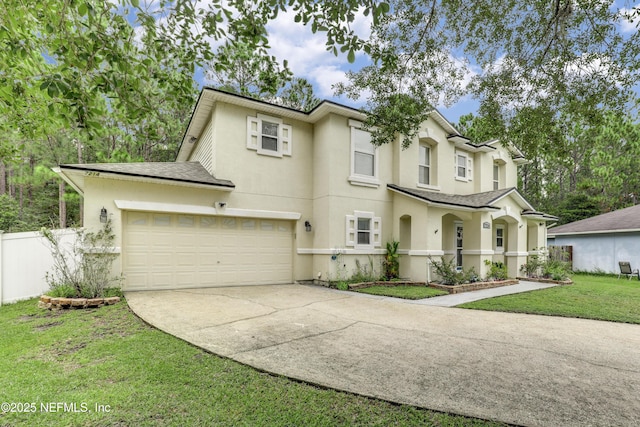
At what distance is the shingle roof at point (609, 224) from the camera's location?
16.4 metres

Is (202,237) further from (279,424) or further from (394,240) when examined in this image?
(279,424)

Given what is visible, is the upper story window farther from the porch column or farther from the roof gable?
the roof gable

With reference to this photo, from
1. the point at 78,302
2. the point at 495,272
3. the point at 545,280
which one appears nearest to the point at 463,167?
the point at 495,272

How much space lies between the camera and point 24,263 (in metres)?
8.05

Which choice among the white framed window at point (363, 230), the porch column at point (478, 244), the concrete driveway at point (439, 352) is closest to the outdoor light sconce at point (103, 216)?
the concrete driveway at point (439, 352)

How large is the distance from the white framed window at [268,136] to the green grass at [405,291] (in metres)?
5.71

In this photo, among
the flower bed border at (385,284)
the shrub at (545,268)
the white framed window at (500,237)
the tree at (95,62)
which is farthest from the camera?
the white framed window at (500,237)

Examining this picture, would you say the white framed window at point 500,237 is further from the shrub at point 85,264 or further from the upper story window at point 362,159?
the shrub at point 85,264

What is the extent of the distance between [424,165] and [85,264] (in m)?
12.6

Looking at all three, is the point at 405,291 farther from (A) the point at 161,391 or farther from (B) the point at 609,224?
(B) the point at 609,224

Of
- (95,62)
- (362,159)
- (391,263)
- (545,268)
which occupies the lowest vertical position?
(545,268)

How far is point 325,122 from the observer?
Result: 37.1ft

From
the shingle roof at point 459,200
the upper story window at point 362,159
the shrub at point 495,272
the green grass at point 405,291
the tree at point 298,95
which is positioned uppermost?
the tree at point 298,95

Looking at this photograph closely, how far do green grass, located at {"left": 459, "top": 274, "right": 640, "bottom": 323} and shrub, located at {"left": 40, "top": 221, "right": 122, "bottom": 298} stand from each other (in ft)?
30.1
